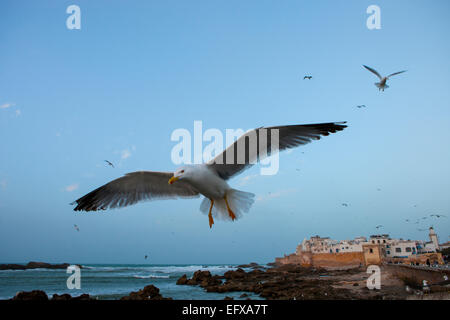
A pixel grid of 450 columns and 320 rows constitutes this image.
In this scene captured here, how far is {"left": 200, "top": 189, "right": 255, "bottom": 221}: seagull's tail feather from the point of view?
3553 millimetres

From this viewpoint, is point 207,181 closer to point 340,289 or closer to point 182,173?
point 182,173

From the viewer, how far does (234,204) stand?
3619 millimetres

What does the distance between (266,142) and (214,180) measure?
75 centimetres

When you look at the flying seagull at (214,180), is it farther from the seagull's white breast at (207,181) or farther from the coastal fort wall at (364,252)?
the coastal fort wall at (364,252)

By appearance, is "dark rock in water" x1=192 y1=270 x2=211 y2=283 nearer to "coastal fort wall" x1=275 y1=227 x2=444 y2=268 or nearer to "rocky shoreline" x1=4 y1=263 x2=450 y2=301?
"rocky shoreline" x1=4 y1=263 x2=450 y2=301

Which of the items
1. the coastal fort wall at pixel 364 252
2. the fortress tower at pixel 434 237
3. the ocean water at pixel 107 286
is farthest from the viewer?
the fortress tower at pixel 434 237

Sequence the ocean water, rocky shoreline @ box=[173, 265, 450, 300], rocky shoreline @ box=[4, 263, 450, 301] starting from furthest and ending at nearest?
the ocean water, rocky shoreline @ box=[173, 265, 450, 300], rocky shoreline @ box=[4, 263, 450, 301]

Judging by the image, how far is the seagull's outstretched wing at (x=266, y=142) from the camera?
331 centimetres

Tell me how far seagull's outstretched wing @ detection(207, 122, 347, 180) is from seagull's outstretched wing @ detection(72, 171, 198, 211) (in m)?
0.84

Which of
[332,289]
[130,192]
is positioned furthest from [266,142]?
[332,289]

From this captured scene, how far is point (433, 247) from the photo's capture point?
856 inches

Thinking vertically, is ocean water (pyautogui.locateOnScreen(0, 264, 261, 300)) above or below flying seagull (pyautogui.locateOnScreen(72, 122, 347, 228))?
below

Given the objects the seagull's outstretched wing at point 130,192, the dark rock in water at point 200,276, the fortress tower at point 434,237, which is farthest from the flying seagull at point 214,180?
the fortress tower at point 434,237

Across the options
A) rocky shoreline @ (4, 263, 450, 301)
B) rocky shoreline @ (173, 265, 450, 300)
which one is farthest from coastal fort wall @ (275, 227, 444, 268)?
rocky shoreline @ (173, 265, 450, 300)
